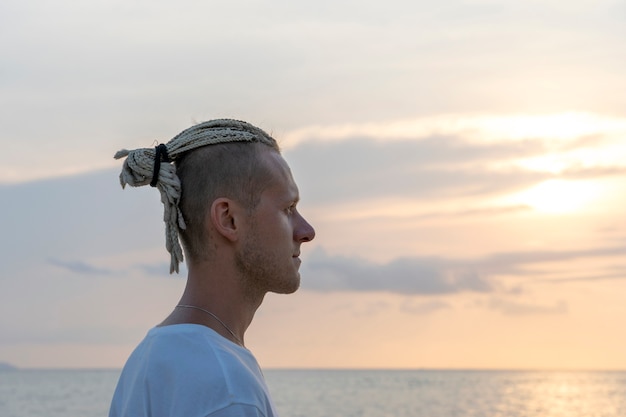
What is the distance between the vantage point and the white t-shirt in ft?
9.46

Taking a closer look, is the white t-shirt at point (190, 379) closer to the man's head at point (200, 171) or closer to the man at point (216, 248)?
the man at point (216, 248)

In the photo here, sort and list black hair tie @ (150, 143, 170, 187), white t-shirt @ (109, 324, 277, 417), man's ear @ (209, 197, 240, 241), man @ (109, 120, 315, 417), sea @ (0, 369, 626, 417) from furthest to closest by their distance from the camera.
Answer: sea @ (0, 369, 626, 417) → black hair tie @ (150, 143, 170, 187) → man's ear @ (209, 197, 240, 241) → man @ (109, 120, 315, 417) → white t-shirt @ (109, 324, 277, 417)

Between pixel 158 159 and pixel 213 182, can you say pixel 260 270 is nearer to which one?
pixel 213 182

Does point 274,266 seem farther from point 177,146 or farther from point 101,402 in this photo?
point 101,402

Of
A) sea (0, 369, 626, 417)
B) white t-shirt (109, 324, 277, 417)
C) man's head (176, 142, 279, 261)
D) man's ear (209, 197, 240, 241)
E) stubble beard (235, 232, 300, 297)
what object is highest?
sea (0, 369, 626, 417)

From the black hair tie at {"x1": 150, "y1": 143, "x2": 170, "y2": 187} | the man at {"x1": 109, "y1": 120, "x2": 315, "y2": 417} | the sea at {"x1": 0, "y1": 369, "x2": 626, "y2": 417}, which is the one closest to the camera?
the man at {"x1": 109, "y1": 120, "x2": 315, "y2": 417}

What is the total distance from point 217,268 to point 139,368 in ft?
1.27

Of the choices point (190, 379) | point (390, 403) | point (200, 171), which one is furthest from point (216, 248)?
point (390, 403)

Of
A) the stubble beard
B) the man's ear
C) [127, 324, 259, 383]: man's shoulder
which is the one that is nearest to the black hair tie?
the man's ear

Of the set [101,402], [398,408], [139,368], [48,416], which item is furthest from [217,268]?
[101,402]

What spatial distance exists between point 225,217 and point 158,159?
324mm

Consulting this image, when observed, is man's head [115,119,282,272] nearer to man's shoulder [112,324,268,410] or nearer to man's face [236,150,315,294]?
man's face [236,150,315,294]

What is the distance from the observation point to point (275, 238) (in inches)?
129

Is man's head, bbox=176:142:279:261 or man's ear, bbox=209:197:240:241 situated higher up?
man's head, bbox=176:142:279:261
